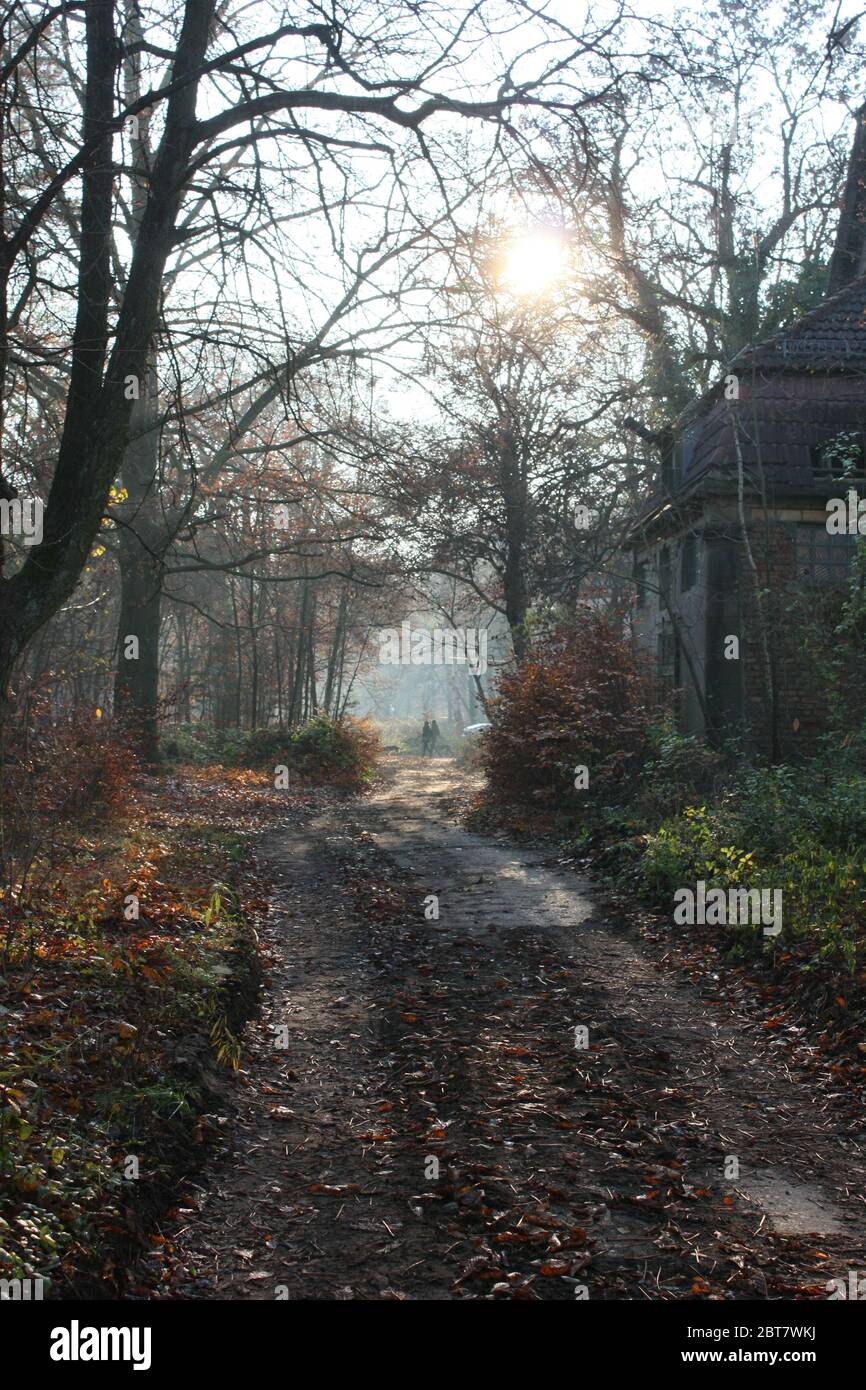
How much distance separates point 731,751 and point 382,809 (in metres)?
6.76

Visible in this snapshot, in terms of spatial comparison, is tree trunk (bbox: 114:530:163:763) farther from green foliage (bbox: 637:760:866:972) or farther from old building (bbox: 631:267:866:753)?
green foliage (bbox: 637:760:866:972)

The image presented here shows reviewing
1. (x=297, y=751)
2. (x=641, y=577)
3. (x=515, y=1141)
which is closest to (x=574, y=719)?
(x=641, y=577)

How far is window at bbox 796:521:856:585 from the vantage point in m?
18.6

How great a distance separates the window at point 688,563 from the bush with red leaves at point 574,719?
2.82 m

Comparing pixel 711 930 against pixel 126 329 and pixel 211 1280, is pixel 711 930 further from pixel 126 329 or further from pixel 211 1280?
pixel 126 329

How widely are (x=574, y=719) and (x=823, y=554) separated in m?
5.49

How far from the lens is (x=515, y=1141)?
5.23 metres

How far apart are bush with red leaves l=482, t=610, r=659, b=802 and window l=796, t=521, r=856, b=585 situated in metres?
3.31

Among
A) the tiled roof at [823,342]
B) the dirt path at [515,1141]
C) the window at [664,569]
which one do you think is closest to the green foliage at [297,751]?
the window at [664,569]

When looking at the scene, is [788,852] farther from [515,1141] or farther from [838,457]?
[838,457]

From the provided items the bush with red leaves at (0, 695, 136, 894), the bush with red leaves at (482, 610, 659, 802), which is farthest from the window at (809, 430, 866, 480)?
the bush with red leaves at (0, 695, 136, 894)

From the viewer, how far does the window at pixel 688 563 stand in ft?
67.0

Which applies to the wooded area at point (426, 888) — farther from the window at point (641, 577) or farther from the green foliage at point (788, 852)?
the window at point (641, 577)
